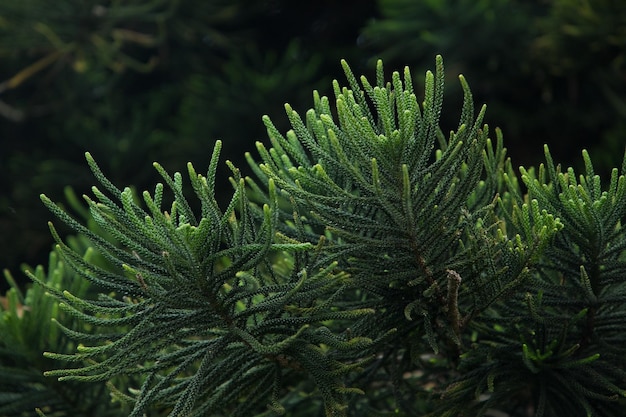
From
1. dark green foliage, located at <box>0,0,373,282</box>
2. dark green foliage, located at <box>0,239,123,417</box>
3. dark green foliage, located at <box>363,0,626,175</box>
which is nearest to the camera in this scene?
dark green foliage, located at <box>0,239,123,417</box>

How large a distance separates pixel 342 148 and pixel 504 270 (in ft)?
0.57

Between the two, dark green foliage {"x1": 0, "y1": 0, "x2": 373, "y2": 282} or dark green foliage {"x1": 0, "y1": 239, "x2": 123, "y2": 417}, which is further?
dark green foliage {"x1": 0, "y1": 0, "x2": 373, "y2": 282}

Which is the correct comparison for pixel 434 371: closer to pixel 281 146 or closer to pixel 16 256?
pixel 281 146

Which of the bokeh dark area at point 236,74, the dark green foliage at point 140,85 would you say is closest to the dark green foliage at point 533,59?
the bokeh dark area at point 236,74

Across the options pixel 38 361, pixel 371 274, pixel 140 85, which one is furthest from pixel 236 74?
pixel 371 274

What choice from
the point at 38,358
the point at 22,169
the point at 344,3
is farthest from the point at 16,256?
the point at 38,358

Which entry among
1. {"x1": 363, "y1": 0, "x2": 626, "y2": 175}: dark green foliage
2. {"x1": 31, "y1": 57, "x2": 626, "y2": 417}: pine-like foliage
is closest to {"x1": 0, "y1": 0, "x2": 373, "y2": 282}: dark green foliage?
{"x1": 363, "y1": 0, "x2": 626, "y2": 175}: dark green foliage

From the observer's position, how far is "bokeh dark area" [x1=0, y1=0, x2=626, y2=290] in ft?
6.95

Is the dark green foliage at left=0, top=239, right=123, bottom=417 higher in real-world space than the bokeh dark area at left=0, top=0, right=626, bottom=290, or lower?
lower

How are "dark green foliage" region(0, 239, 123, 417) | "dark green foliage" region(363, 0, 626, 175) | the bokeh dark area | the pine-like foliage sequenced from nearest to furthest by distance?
the pine-like foliage, "dark green foliage" region(0, 239, 123, 417), "dark green foliage" region(363, 0, 626, 175), the bokeh dark area

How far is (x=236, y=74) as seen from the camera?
2.55 meters

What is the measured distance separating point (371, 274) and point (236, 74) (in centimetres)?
191

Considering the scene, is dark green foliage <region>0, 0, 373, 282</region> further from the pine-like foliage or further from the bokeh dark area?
the pine-like foliage

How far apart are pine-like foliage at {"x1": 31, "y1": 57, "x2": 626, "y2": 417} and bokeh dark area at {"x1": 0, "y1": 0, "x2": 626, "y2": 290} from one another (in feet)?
3.72
